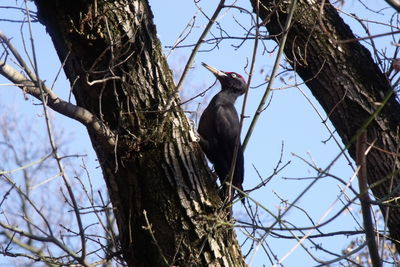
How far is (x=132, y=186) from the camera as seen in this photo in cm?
341

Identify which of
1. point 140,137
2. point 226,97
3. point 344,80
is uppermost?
point 226,97

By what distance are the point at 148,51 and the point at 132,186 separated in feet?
2.59

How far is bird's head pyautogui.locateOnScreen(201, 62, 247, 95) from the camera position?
258 inches

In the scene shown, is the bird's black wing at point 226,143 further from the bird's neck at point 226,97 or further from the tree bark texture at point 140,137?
the tree bark texture at point 140,137

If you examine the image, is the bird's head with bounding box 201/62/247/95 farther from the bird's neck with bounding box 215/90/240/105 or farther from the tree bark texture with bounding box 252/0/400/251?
the tree bark texture with bounding box 252/0/400/251

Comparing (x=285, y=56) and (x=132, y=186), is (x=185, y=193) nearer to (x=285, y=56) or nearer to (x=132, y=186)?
(x=132, y=186)

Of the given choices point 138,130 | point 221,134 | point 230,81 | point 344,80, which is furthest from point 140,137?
point 230,81

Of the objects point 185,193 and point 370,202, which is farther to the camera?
point 185,193

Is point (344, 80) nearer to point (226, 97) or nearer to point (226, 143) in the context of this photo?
point (226, 143)

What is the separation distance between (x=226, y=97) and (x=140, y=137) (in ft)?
9.83

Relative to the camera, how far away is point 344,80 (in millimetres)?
4426

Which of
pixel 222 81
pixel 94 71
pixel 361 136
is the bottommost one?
pixel 361 136

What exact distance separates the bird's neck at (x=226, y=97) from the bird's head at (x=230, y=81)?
4 cm

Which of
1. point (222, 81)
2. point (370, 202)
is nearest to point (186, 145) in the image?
point (370, 202)
